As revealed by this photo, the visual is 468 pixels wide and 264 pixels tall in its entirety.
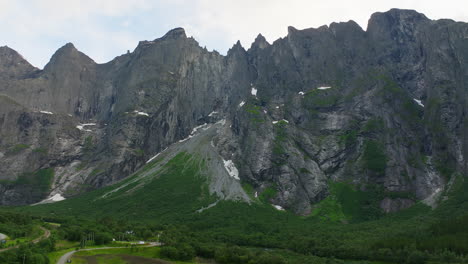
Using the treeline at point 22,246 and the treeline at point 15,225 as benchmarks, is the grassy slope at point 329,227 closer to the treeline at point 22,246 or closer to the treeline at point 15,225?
the treeline at point 15,225

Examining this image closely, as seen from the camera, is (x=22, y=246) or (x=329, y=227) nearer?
(x=22, y=246)

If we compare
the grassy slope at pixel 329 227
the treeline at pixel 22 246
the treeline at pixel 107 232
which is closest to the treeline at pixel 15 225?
the treeline at pixel 22 246

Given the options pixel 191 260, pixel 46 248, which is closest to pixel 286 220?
pixel 191 260

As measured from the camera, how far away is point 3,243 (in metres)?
107

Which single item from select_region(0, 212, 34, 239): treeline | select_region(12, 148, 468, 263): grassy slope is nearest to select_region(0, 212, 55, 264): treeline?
select_region(0, 212, 34, 239): treeline

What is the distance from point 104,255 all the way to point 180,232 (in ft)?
151

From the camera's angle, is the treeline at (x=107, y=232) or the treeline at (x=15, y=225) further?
the treeline at (x=107, y=232)

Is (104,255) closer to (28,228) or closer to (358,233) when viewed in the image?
(28,228)

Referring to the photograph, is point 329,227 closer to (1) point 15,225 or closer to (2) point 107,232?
(2) point 107,232

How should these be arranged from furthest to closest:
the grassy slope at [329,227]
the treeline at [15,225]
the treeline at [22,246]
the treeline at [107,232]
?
the grassy slope at [329,227]
the treeline at [107,232]
the treeline at [15,225]
the treeline at [22,246]

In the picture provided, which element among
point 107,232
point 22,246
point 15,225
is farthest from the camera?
point 15,225

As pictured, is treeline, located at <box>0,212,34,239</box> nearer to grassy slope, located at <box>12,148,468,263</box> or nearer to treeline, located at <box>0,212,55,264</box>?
treeline, located at <box>0,212,55,264</box>

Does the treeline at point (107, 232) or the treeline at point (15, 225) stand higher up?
the treeline at point (15, 225)

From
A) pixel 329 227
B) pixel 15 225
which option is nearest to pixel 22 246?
pixel 15 225
